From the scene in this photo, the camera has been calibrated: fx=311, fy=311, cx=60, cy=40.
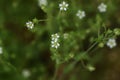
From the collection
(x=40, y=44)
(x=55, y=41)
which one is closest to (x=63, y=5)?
(x=55, y=41)

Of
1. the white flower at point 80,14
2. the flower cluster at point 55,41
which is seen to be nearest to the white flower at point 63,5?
the flower cluster at point 55,41

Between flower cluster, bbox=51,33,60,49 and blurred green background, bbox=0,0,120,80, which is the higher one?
blurred green background, bbox=0,0,120,80

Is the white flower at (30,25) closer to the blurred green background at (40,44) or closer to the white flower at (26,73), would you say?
the blurred green background at (40,44)

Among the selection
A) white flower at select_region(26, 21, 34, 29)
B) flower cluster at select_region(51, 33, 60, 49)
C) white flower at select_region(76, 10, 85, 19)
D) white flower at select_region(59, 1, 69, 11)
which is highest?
white flower at select_region(76, 10, 85, 19)

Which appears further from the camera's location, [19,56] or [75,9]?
[19,56]

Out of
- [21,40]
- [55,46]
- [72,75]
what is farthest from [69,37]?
[21,40]

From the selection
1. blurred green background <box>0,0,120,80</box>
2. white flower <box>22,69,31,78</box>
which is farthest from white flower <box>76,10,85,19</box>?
white flower <box>22,69,31,78</box>

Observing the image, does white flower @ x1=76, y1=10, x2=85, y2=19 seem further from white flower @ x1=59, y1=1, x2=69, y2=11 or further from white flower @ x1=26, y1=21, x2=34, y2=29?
white flower @ x1=26, y1=21, x2=34, y2=29

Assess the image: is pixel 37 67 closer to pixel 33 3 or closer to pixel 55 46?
pixel 33 3

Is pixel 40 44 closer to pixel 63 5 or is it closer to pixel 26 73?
pixel 26 73
